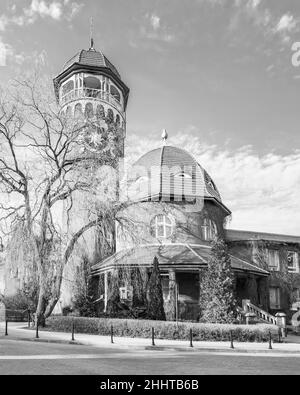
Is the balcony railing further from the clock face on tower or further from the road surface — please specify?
the road surface

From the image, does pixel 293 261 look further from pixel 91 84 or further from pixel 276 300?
pixel 91 84

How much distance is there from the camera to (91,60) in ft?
126

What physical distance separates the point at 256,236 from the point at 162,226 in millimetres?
9473

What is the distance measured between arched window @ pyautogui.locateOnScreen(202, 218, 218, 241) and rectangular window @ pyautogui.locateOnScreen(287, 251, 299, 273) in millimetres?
7892

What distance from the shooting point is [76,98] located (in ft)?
121

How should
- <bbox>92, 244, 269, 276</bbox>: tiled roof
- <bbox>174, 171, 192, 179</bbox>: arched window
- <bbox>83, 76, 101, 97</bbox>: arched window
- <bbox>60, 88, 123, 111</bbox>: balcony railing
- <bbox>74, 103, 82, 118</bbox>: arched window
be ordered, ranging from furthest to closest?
1. <bbox>83, 76, 101, 97</bbox>: arched window
2. <bbox>60, 88, 123, 111</bbox>: balcony railing
3. <bbox>174, 171, 192, 179</bbox>: arched window
4. <bbox>92, 244, 269, 276</bbox>: tiled roof
5. <bbox>74, 103, 82, 118</bbox>: arched window

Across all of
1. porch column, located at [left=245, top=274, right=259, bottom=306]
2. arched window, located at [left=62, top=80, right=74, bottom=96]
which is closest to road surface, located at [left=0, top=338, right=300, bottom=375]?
porch column, located at [left=245, top=274, right=259, bottom=306]

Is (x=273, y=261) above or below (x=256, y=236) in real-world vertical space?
below

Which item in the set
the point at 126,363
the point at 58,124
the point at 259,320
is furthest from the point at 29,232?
the point at 259,320

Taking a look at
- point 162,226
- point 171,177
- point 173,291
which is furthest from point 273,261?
point 173,291

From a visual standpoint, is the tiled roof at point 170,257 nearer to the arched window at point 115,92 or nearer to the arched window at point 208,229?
the arched window at point 208,229

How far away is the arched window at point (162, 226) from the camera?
30.9 m

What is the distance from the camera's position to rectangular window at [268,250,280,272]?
3506cm
